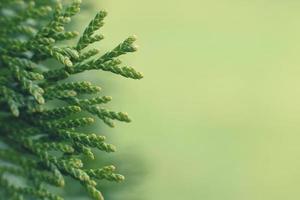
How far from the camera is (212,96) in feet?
7.21

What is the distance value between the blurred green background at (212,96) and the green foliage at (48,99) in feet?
3.02

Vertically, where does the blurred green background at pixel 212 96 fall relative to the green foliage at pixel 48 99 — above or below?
above

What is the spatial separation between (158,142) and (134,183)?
1.04m

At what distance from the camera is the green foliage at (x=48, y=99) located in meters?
0.70

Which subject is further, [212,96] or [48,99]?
[212,96]

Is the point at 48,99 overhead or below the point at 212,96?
below

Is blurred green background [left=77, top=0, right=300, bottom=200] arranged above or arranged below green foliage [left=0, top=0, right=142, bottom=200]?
above

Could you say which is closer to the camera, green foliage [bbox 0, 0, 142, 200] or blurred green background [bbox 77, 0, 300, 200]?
green foliage [bbox 0, 0, 142, 200]

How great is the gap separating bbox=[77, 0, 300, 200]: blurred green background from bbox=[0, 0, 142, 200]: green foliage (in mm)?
922

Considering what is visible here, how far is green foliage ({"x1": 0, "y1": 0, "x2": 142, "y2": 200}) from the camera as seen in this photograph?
0.70 m

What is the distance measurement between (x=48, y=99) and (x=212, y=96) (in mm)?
1509

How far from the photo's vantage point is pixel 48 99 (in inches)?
28.6

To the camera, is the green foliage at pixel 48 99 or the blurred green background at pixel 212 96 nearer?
the green foliage at pixel 48 99

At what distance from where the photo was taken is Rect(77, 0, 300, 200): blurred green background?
1923 millimetres
